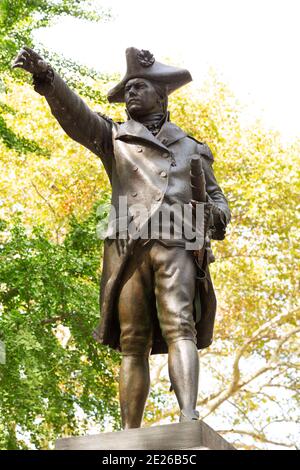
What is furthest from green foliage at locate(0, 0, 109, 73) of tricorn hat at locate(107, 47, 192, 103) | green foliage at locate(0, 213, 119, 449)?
tricorn hat at locate(107, 47, 192, 103)

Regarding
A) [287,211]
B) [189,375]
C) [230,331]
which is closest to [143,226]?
[189,375]

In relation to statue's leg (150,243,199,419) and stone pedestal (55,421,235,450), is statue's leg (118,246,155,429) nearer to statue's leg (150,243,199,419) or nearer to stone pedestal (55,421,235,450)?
statue's leg (150,243,199,419)

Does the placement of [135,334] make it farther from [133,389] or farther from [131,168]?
[131,168]

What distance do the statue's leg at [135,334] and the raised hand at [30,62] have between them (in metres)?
1.26

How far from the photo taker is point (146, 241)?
6.08 m

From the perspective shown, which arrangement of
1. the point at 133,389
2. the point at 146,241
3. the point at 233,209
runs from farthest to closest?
the point at 233,209, the point at 146,241, the point at 133,389

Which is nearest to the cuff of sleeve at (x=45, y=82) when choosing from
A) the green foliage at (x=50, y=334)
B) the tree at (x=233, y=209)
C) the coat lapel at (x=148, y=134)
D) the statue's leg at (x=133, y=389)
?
the coat lapel at (x=148, y=134)

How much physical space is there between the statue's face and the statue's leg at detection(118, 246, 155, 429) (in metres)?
1.00

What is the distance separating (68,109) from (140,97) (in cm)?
52

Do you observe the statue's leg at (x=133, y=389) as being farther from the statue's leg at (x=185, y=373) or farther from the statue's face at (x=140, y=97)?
the statue's face at (x=140, y=97)

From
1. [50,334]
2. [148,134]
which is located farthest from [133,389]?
[50,334]

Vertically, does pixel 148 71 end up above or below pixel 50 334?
below

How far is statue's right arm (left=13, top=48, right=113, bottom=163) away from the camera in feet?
19.8

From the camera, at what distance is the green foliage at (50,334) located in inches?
533
